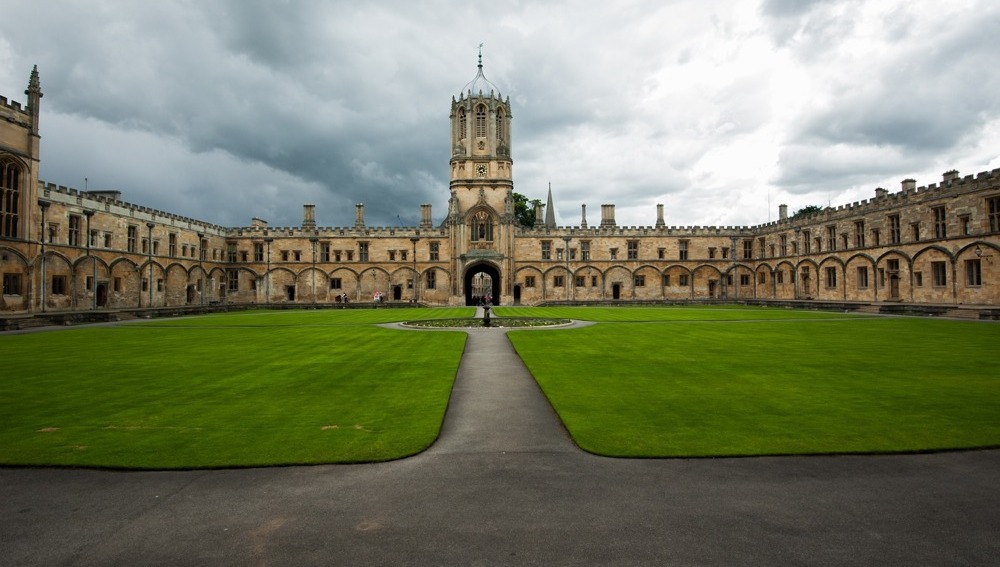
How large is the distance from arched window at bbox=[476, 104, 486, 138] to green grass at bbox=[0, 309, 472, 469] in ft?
146

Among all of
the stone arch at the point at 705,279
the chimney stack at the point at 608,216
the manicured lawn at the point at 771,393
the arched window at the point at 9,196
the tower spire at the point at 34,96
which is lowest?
the manicured lawn at the point at 771,393

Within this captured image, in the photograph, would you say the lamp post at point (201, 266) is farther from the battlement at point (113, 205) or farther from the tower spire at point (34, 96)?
the tower spire at point (34, 96)

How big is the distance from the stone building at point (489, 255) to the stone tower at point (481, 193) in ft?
0.40

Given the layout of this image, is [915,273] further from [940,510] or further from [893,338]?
[940,510]

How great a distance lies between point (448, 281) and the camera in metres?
57.4

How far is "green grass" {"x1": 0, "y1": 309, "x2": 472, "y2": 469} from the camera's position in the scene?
707 centimetres

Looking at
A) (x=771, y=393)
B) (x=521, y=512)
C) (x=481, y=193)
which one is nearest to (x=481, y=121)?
(x=481, y=193)

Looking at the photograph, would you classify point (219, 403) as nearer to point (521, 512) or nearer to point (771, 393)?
point (521, 512)

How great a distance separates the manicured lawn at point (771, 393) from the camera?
741 cm

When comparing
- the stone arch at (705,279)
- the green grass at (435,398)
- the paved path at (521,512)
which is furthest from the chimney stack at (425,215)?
the paved path at (521,512)

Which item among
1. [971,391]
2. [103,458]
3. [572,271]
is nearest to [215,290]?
[572,271]

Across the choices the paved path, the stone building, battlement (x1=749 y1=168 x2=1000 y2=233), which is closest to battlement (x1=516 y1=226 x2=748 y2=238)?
the stone building

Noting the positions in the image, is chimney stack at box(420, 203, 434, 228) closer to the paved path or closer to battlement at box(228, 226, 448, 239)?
battlement at box(228, 226, 448, 239)

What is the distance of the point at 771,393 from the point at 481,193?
48.6 meters
